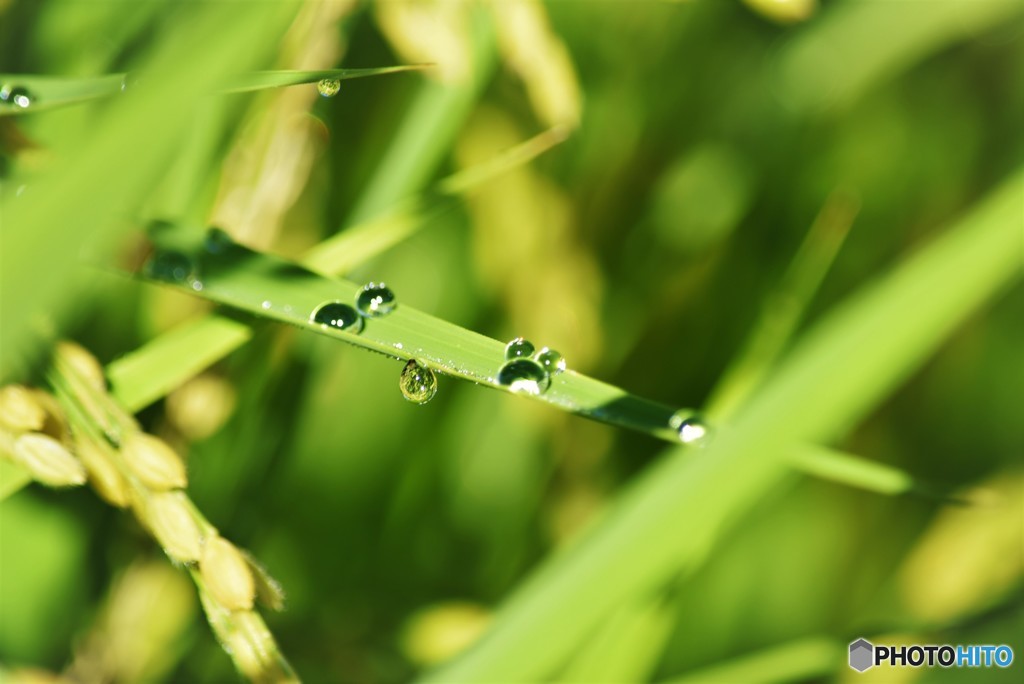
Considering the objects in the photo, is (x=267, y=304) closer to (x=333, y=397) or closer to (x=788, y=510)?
(x=333, y=397)

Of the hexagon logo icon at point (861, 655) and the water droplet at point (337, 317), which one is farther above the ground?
the hexagon logo icon at point (861, 655)

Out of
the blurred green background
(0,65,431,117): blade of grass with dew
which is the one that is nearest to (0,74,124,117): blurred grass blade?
(0,65,431,117): blade of grass with dew

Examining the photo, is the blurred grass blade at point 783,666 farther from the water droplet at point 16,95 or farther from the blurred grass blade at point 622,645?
the water droplet at point 16,95

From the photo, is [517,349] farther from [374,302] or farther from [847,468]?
[847,468]

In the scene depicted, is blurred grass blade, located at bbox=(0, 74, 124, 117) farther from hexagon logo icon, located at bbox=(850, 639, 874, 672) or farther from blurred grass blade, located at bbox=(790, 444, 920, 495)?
hexagon logo icon, located at bbox=(850, 639, 874, 672)

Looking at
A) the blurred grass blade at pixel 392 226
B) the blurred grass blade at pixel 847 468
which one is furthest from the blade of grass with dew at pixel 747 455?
the blurred grass blade at pixel 392 226

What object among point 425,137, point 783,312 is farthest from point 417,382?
point 783,312

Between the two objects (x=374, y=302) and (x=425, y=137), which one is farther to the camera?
(x=425, y=137)

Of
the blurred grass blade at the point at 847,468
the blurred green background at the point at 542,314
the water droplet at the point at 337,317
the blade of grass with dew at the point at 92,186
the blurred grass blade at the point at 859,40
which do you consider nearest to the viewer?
the blade of grass with dew at the point at 92,186
